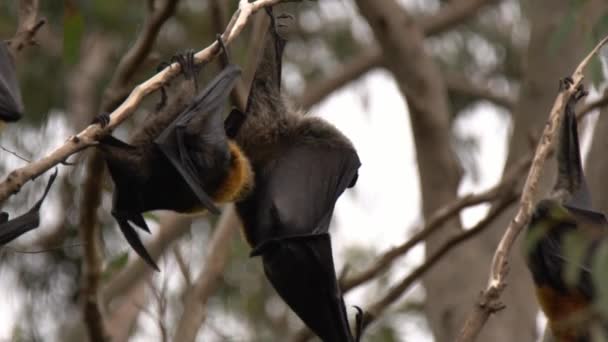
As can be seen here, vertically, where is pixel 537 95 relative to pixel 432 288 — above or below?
above

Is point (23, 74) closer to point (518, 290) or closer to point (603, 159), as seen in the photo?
point (518, 290)

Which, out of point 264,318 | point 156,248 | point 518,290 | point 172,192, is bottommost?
point 264,318

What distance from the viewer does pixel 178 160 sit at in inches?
168

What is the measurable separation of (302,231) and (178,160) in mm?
737

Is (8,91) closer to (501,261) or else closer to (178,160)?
(178,160)

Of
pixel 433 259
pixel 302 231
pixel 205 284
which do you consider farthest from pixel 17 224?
pixel 433 259

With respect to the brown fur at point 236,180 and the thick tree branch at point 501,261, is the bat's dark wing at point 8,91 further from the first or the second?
the thick tree branch at point 501,261

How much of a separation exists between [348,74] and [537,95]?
8.33 ft

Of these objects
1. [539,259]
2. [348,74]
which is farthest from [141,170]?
Result: [348,74]

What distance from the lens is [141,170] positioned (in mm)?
4328

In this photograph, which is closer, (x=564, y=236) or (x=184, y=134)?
(x=184, y=134)

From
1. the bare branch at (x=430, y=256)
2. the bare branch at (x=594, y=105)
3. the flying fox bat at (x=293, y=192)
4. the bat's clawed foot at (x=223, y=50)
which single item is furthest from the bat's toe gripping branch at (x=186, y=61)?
the bare branch at (x=594, y=105)

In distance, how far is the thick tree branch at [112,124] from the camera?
360 cm

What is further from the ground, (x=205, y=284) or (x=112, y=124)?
(x=112, y=124)
